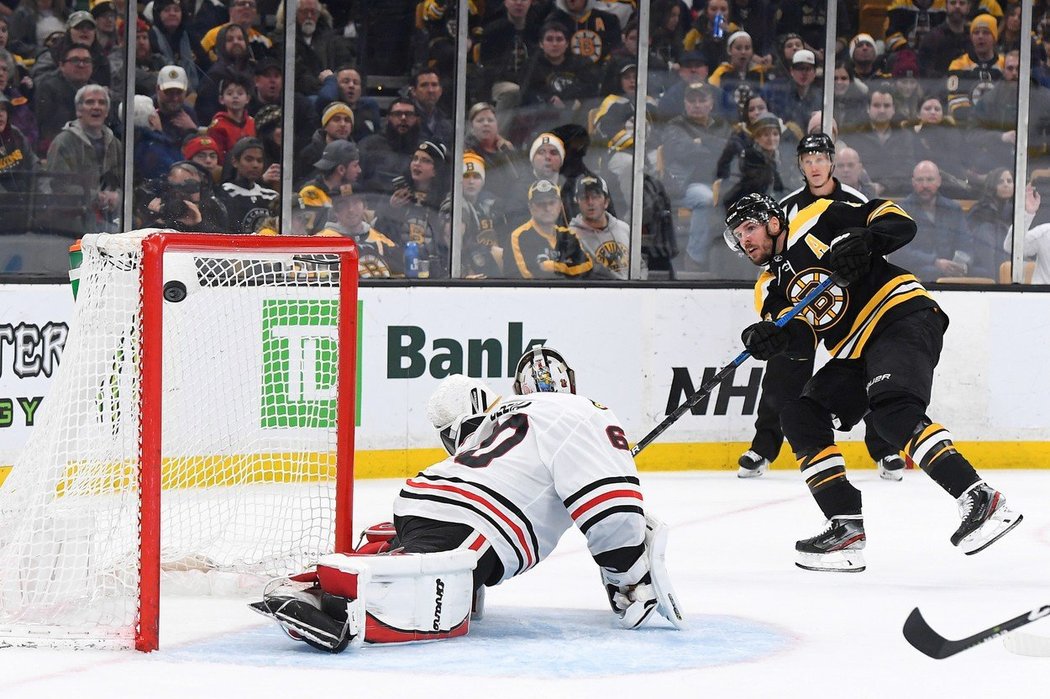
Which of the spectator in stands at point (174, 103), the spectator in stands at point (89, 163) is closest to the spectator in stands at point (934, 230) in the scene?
the spectator in stands at point (174, 103)

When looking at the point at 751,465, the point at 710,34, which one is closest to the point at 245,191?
the point at 710,34

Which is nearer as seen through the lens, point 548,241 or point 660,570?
point 660,570

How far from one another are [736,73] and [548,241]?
3.35 ft

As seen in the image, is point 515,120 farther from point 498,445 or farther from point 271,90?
point 498,445

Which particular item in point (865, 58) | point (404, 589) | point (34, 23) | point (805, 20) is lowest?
point (404, 589)

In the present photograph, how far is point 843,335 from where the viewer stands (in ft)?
12.9

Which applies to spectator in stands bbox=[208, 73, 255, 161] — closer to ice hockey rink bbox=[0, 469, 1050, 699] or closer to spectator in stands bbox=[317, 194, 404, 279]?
spectator in stands bbox=[317, 194, 404, 279]

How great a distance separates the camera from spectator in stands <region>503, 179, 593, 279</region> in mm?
6199

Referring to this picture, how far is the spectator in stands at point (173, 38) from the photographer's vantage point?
18.8ft

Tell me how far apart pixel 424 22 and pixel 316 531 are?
10.3ft

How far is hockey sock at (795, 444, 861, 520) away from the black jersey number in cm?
110

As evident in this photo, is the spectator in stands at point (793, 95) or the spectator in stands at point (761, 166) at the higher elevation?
the spectator in stands at point (793, 95)

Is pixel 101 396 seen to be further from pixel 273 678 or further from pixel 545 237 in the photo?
pixel 545 237

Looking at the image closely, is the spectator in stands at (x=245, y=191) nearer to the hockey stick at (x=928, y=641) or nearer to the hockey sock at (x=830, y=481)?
the hockey sock at (x=830, y=481)
